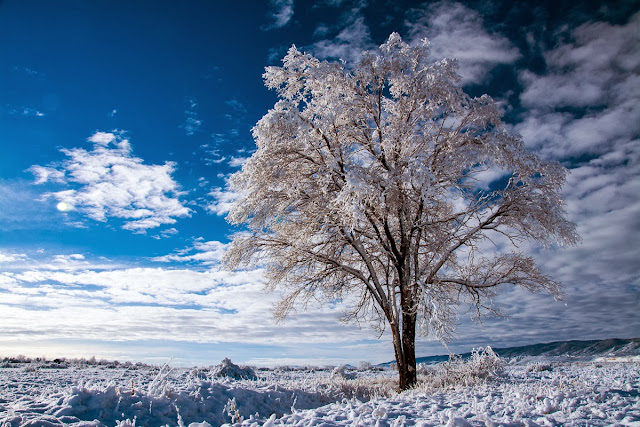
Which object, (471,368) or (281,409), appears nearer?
(281,409)

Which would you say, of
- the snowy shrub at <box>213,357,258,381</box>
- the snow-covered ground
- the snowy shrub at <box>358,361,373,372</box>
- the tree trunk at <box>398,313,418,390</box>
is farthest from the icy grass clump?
the snowy shrub at <box>358,361,373,372</box>

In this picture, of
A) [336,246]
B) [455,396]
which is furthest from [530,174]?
[455,396]

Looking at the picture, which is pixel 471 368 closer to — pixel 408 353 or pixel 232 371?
pixel 408 353

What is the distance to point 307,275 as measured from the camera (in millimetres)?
13508

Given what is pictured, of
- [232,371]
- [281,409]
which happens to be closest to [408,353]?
[281,409]

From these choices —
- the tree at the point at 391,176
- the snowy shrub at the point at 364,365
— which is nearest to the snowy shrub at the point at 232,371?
the tree at the point at 391,176

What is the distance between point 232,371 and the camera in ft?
42.8

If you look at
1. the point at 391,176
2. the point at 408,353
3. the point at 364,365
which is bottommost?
the point at 364,365

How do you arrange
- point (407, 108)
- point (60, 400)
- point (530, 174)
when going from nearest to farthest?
point (60, 400) → point (530, 174) → point (407, 108)

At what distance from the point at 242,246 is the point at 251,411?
6249 mm

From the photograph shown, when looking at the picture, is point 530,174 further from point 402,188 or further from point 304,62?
point 304,62

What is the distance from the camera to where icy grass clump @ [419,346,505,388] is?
36.9 feet

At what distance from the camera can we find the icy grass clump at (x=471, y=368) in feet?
36.9

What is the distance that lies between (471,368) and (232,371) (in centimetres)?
796
